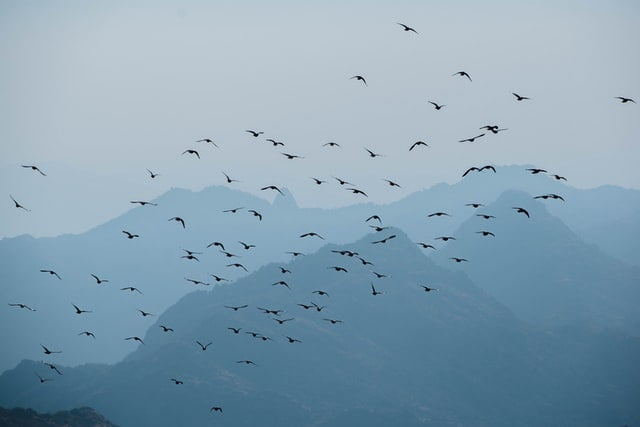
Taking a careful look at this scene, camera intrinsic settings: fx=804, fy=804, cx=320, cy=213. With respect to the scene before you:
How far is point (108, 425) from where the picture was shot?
653ft

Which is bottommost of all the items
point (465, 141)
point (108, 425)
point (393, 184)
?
point (108, 425)

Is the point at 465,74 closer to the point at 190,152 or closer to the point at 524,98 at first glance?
the point at 524,98

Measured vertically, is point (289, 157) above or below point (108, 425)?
above

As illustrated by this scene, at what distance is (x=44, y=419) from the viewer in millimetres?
194500

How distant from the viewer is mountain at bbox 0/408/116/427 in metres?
184

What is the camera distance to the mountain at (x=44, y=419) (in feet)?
603

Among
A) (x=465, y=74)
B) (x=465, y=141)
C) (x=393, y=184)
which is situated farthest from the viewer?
(x=393, y=184)

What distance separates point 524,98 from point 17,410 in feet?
529

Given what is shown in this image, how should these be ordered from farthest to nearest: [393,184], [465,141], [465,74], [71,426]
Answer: [71,426], [393,184], [465,74], [465,141]

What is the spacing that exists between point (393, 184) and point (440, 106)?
8394 mm

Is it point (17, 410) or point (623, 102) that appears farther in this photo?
point (17, 410)

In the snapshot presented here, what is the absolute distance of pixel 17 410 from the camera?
19112 cm

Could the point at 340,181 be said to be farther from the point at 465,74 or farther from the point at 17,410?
the point at 17,410

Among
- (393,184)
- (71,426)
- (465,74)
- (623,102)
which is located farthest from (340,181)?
(71,426)
